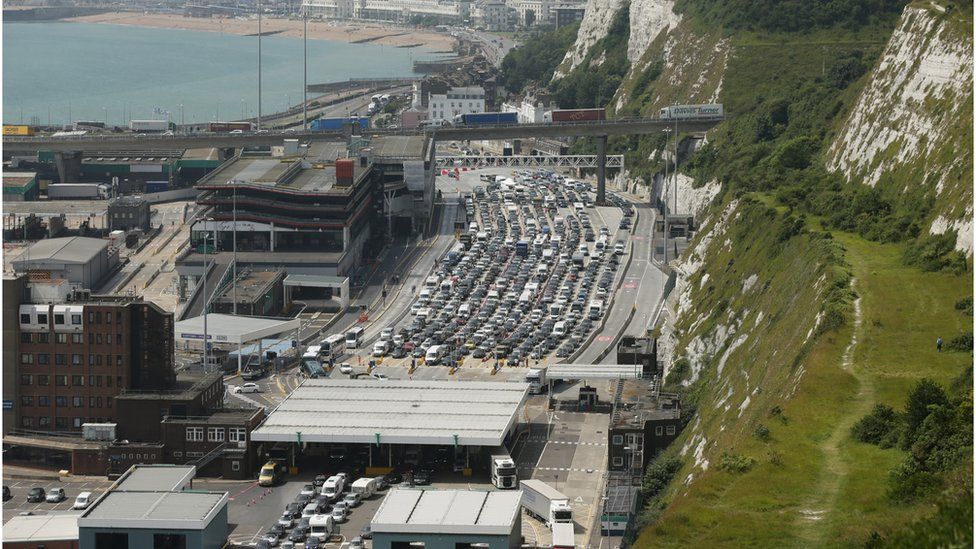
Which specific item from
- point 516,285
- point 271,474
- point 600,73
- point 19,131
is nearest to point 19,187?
point 19,131

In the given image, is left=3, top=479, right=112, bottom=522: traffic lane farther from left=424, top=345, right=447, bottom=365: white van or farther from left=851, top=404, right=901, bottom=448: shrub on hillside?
left=851, top=404, right=901, bottom=448: shrub on hillside

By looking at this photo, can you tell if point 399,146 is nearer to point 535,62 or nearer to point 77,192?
point 77,192

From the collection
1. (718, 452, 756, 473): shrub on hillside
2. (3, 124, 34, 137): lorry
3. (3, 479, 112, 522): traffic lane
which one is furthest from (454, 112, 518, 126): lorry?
(718, 452, 756, 473): shrub on hillside

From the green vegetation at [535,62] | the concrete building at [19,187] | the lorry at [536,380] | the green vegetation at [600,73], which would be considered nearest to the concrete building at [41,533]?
the lorry at [536,380]

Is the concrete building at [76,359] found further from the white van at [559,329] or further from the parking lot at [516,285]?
the white van at [559,329]

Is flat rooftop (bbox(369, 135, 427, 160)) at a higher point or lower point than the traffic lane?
higher

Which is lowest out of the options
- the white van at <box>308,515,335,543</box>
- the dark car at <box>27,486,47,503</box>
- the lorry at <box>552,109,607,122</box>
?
the dark car at <box>27,486,47,503</box>

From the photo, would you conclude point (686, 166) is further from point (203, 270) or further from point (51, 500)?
point (51, 500)
